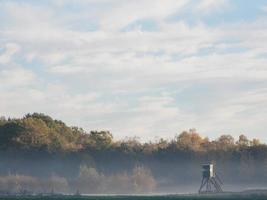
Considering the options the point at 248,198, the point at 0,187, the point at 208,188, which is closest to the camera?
the point at 248,198

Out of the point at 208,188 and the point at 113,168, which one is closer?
the point at 208,188

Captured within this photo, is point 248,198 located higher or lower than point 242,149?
lower

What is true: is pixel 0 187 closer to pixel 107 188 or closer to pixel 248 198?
pixel 107 188

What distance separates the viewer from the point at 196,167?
7746 inches

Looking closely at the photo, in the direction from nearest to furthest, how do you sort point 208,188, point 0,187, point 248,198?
point 248,198
point 208,188
point 0,187

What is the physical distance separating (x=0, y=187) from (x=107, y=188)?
73.2 feet

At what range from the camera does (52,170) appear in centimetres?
19575

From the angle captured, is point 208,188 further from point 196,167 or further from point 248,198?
point 248,198

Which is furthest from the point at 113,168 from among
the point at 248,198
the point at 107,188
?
the point at 248,198

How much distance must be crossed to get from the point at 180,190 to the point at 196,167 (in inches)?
301

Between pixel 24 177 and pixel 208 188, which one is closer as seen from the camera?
pixel 208 188

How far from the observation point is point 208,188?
6585 inches

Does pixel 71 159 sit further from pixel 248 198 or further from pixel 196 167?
pixel 248 198

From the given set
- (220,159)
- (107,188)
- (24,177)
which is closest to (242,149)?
(220,159)
